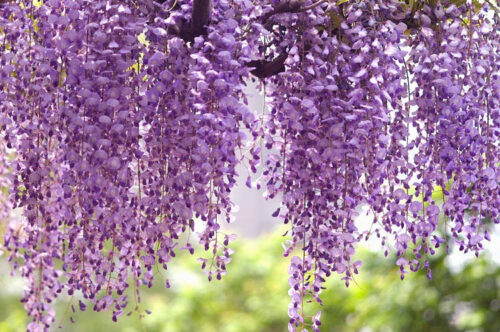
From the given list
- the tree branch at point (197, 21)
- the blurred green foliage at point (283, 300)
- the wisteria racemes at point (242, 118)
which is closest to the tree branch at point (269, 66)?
the wisteria racemes at point (242, 118)

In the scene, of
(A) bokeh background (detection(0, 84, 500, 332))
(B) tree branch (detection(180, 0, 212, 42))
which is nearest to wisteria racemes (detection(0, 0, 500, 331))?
(B) tree branch (detection(180, 0, 212, 42))

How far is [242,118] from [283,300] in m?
3.37

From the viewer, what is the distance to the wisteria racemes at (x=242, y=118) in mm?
1441

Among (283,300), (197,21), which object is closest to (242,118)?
(197,21)

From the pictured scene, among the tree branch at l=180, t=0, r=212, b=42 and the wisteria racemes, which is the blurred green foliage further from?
the tree branch at l=180, t=0, r=212, b=42

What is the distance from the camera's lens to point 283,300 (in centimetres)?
465

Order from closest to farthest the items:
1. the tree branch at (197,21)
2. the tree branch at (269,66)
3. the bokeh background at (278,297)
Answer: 1. the tree branch at (197,21)
2. the tree branch at (269,66)
3. the bokeh background at (278,297)

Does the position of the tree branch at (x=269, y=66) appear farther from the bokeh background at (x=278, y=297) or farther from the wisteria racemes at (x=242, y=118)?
the bokeh background at (x=278, y=297)

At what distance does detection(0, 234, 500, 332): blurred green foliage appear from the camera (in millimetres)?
3111

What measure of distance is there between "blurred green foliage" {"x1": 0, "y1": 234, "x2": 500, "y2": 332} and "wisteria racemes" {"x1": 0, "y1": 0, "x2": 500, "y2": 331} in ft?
0.57

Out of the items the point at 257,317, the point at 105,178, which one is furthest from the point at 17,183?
the point at 257,317

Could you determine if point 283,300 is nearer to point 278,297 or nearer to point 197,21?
point 278,297

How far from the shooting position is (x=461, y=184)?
1.61 meters

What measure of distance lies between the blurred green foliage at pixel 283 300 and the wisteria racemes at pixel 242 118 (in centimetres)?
17
